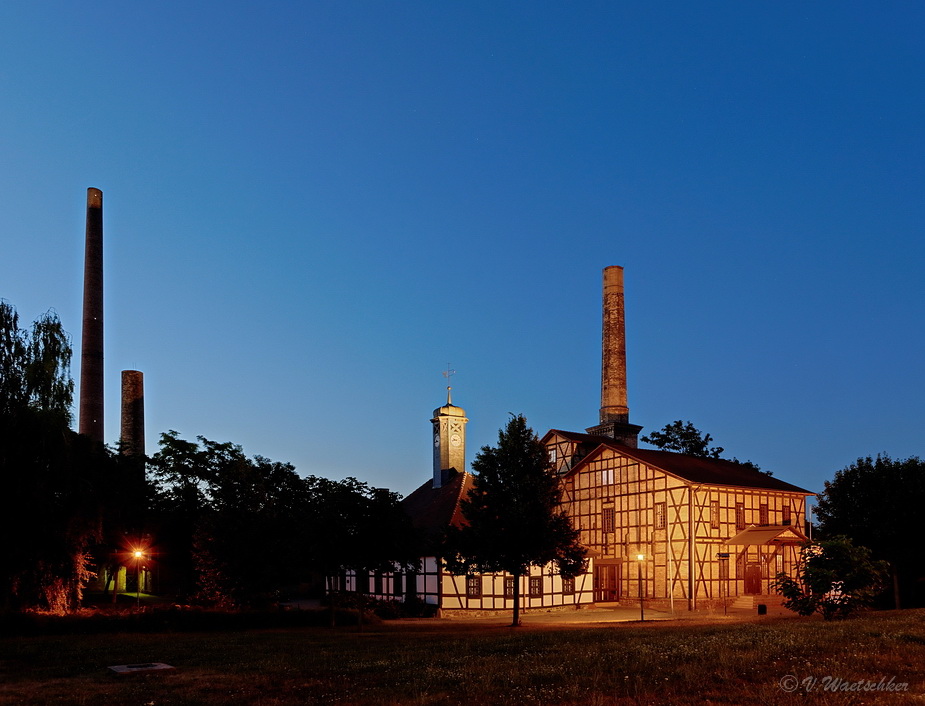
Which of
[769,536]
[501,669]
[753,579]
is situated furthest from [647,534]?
[501,669]

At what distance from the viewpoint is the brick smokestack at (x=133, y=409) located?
218ft

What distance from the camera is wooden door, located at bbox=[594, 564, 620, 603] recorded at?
49906 mm

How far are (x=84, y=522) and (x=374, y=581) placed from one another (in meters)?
21.2

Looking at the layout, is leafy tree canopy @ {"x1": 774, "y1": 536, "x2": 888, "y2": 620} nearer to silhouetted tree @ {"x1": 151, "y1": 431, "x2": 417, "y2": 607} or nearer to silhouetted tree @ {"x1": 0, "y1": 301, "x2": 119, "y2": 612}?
silhouetted tree @ {"x1": 151, "y1": 431, "x2": 417, "y2": 607}

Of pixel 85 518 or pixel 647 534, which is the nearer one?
pixel 85 518

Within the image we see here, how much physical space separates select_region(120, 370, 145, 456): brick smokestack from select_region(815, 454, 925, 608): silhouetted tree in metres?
50.1

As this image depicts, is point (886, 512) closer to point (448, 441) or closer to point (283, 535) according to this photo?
point (448, 441)

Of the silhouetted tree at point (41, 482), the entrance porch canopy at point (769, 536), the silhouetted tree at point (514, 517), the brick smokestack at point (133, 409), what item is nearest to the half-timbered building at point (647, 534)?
the entrance porch canopy at point (769, 536)

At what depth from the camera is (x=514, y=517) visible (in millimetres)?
33312

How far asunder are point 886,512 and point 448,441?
89.6ft

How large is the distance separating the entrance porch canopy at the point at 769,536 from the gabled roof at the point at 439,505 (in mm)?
15347

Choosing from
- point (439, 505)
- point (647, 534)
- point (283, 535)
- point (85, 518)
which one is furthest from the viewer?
point (439, 505)

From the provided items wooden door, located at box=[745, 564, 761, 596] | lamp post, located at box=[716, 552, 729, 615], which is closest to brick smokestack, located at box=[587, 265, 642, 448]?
wooden door, located at box=[745, 564, 761, 596]

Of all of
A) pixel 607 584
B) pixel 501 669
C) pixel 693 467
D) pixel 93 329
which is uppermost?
pixel 93 329
